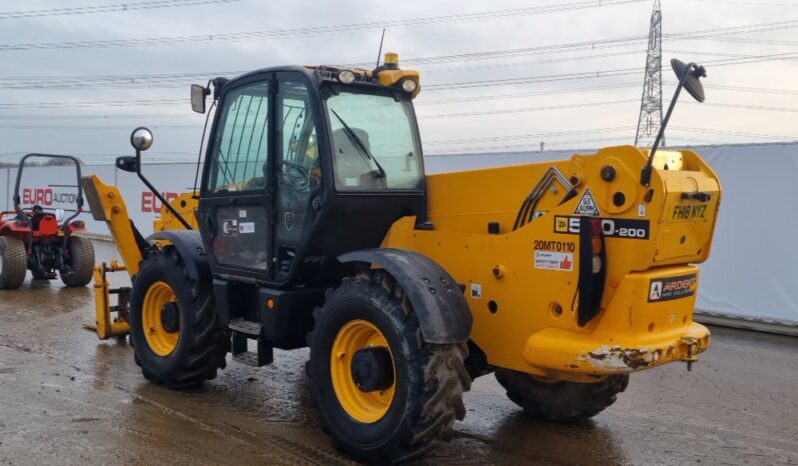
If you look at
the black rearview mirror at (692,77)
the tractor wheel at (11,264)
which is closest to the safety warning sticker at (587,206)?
the black rearview mirror at (692,77)

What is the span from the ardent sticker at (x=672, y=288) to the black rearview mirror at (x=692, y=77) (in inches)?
38.5

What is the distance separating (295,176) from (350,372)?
4.48 feet

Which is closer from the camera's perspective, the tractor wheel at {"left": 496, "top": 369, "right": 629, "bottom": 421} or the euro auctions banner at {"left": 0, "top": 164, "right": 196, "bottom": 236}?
the tractor wheel at {"left": 496, "top": 369, "right": 629, "bottom": 421}

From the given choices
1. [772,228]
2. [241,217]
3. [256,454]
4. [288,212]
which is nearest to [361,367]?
[256,454]

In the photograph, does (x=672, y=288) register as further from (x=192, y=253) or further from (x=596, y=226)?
(x=192, y=253)

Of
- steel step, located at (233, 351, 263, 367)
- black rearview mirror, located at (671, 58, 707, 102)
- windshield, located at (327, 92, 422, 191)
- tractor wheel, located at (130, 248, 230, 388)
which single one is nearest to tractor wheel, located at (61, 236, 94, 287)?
tractor wheel, located at (130, 248, 230, 388)

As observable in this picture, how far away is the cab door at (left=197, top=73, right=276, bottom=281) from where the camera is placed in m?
5.11

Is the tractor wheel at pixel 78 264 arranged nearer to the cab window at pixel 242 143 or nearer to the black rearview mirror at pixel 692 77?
the cab window at pixel 242 143

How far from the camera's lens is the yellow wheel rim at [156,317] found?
6.04 metres

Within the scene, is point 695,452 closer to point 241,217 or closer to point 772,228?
point 241,217

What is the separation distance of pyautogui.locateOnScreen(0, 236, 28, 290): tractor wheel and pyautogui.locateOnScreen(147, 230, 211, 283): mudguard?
6049 millimetres

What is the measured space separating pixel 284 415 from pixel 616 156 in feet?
9.61

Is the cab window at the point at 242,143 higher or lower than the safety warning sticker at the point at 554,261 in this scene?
higher

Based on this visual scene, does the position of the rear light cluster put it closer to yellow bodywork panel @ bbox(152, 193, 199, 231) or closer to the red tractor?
yellow bodywork panel @ bbox(152, 193, 199, 231)
